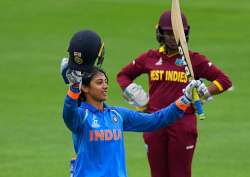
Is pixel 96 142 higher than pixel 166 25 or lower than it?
lower

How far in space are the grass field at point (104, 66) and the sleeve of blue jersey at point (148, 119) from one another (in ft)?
14.8

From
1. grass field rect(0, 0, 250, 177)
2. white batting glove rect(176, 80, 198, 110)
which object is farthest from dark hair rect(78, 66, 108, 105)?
grass field rect(0, 0, 250, 177)

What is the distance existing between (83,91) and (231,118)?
8.32 meters

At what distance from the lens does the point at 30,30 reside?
81.6 ft

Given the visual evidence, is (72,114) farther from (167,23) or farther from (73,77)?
(167,23)

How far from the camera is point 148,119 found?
30.1ft

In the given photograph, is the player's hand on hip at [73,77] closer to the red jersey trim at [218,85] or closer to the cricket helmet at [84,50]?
the cricket helmet at [84,50]

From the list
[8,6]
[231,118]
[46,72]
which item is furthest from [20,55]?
[231,118]

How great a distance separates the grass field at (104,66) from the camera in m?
14.6

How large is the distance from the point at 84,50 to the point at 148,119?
1.04 metres

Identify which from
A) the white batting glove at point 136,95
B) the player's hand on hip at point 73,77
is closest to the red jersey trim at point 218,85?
the white batting glove at point 136,95

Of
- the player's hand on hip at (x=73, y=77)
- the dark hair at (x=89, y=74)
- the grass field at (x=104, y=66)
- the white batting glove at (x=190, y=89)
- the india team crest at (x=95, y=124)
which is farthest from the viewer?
the grass field at (x=104, y=66)

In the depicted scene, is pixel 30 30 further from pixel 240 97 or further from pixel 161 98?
pixel 161 98

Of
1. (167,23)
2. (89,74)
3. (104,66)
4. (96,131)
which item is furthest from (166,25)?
(104,66)
